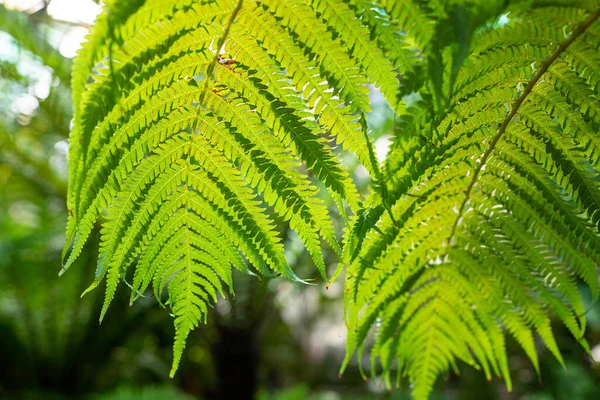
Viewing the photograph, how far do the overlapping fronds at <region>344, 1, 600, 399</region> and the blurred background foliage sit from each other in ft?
5.75

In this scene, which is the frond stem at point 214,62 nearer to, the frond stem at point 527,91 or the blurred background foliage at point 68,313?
the frond stem at point 527,91

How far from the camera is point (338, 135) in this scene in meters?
0.52

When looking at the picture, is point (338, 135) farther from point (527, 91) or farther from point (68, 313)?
point (68, 313)

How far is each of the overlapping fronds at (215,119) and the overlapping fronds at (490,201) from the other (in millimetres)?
78

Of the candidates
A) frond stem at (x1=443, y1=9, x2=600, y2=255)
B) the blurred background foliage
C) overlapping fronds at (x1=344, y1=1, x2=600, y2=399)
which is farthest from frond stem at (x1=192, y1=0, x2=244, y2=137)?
the blurred background foliage

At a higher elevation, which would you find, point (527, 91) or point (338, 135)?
point (527, 91)

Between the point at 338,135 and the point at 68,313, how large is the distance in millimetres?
3578

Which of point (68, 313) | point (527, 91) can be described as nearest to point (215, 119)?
point (527, 91)

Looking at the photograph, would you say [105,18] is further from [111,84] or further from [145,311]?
[145,311]

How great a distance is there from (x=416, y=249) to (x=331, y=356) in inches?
193

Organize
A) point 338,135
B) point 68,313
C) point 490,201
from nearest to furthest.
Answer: point 338,135 → point 490,201 → point 68,313

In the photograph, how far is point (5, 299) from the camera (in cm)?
332

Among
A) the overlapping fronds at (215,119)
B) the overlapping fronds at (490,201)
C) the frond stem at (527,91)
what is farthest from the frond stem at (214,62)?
the frond stem at (527,91)

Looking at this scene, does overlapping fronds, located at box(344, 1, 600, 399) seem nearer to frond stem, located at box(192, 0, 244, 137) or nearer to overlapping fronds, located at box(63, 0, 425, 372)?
overlapping fronds, located at box(63, 0, 425, 372)
